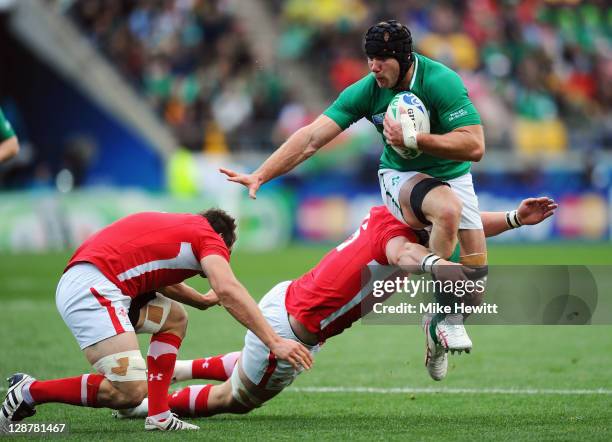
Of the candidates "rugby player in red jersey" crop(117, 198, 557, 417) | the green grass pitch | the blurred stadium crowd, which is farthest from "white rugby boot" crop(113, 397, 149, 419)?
the blurred stadium crowd

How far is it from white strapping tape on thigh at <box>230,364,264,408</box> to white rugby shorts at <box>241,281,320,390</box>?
0.10 m

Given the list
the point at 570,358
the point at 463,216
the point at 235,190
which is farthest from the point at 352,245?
the point at 235,190

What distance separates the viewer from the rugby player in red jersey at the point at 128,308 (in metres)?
6.66

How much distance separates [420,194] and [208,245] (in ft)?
5.49

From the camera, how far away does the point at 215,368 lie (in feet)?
25.9

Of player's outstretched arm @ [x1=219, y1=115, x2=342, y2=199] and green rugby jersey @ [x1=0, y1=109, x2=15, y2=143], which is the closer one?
player's outstretched arm @ [x1=219, y1=115, x2=342, y2=199]

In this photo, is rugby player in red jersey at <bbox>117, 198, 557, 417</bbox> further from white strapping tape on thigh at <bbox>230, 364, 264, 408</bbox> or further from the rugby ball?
the rugby ball

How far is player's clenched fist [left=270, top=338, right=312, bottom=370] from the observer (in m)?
6.48

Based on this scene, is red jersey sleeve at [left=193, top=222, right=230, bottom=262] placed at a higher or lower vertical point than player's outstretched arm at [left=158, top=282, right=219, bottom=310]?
higher

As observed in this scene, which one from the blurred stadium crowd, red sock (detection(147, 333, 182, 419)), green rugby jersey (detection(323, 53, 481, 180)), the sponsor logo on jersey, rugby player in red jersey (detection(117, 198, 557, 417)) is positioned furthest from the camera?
the blurred stadium crowd

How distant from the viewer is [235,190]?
22906 millimetres

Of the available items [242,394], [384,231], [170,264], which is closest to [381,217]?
[384,231]

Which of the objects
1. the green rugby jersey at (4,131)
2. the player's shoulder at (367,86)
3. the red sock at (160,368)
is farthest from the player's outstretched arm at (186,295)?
the green rugby jersey at (4,131)

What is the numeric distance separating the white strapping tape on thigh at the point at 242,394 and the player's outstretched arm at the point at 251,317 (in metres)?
0.90
